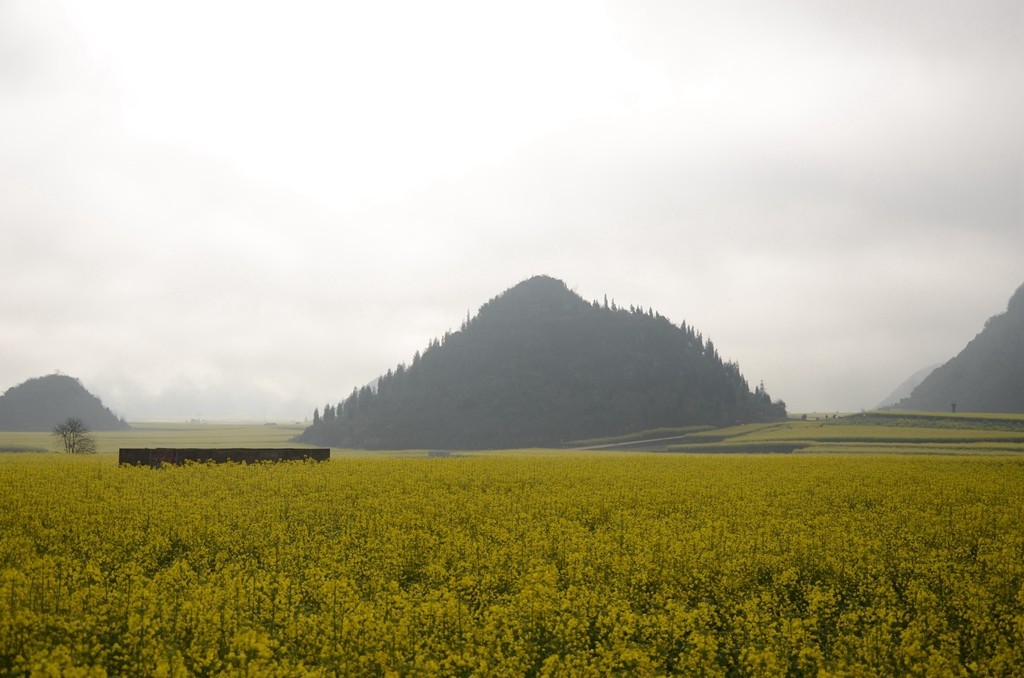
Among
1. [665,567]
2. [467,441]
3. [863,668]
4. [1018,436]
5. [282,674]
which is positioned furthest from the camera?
[467,441]

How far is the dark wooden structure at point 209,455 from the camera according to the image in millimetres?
39531

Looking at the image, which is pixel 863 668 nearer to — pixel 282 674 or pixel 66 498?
pixel 282 674

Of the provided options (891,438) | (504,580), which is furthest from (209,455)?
(891,438)

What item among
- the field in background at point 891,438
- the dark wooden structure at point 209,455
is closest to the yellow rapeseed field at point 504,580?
the dark wooden structure at point 209,455

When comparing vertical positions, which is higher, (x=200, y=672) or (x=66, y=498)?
(x=66, y=498)

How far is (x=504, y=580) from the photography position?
54.7ft

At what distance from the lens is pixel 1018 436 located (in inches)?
3590

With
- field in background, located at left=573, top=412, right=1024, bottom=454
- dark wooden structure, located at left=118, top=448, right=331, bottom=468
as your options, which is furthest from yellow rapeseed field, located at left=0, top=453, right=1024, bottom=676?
field in background, located at left=573, top=412, right=1024, bottom=454

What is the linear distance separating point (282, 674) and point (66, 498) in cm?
1937

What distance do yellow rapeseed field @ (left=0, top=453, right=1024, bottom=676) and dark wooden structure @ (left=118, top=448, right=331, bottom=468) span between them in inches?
338

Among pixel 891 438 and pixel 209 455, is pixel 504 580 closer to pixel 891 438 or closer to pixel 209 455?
pixel 209 455

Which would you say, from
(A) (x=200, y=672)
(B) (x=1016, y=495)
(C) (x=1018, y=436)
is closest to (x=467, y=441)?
(C) (x=1018, y=436)

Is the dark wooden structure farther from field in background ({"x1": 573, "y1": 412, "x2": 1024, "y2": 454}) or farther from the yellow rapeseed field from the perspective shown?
field in background ({"x1": 573, "y1": 412, "x2": 1024, "y2": 454})

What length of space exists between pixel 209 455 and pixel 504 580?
105ft
